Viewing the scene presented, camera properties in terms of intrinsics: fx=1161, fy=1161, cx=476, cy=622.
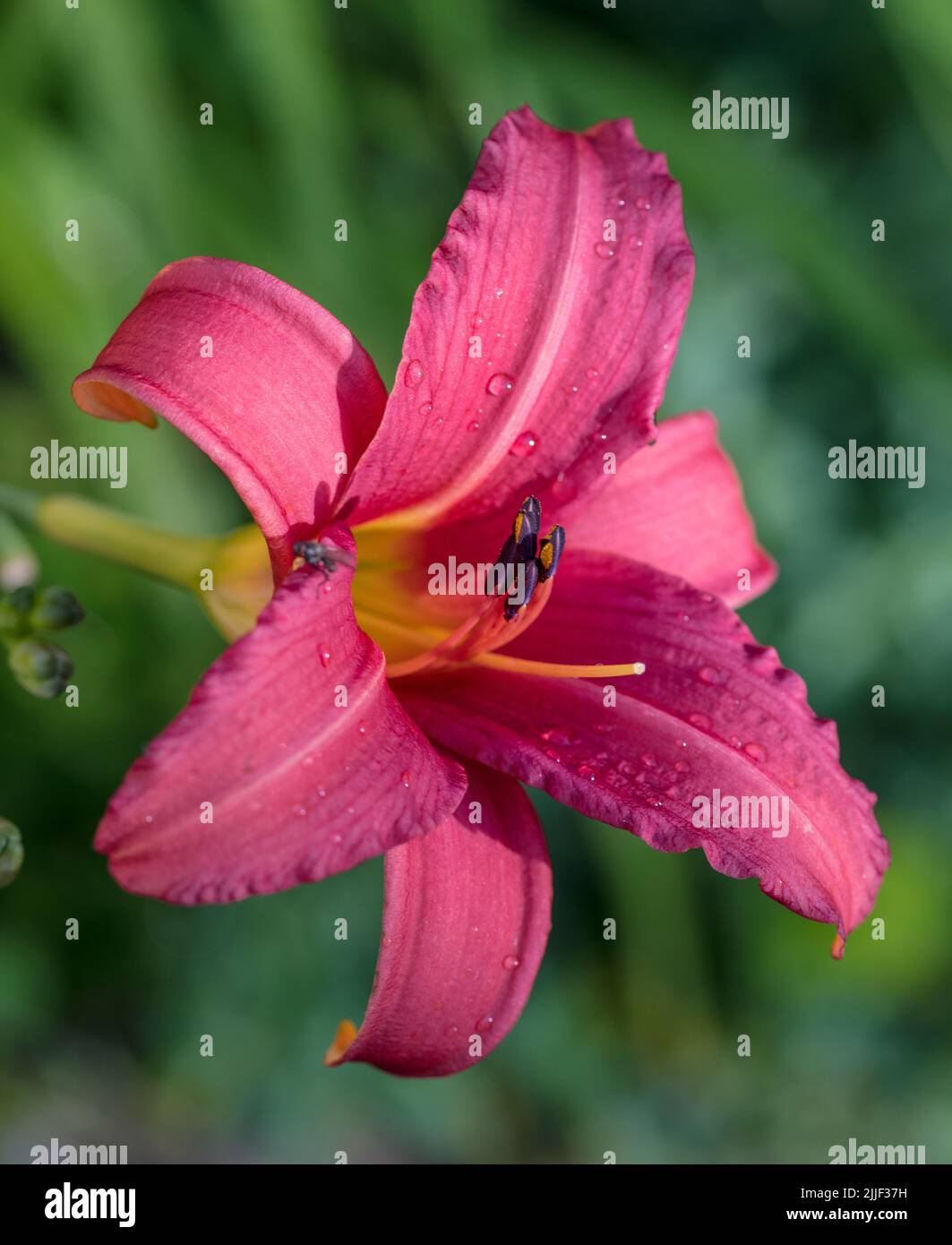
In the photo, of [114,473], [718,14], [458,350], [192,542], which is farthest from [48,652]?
[718,14]

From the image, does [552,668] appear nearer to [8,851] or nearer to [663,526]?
[663,526]

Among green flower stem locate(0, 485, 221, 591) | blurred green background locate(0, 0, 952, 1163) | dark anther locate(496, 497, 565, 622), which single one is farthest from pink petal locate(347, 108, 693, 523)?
blurred green background locate(0, 0, 952, 1163)

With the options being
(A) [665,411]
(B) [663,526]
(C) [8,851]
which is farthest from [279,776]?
(A) [665,411]

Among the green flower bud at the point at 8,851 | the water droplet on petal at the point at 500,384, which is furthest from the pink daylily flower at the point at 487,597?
the green flower bud at the point at 8,851

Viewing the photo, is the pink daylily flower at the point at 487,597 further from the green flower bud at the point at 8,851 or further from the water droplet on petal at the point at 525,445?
the green flower bud at the point at 8,851

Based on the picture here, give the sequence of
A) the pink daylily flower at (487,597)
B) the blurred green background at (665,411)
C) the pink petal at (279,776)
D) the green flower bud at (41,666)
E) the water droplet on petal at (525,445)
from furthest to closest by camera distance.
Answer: the blurred green background at (665,411) < the green flower bud at (41,666) < the water droplet on petal at (525,445) < the pink daylily flower at (487,597) < the pink petal at (279,776)

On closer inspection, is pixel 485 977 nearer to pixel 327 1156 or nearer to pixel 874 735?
pixel 327 1156

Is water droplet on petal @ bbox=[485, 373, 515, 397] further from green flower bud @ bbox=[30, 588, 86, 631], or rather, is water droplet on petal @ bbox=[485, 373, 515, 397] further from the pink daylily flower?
green flower bud @ bbox=[30, 588, 86, 631]
